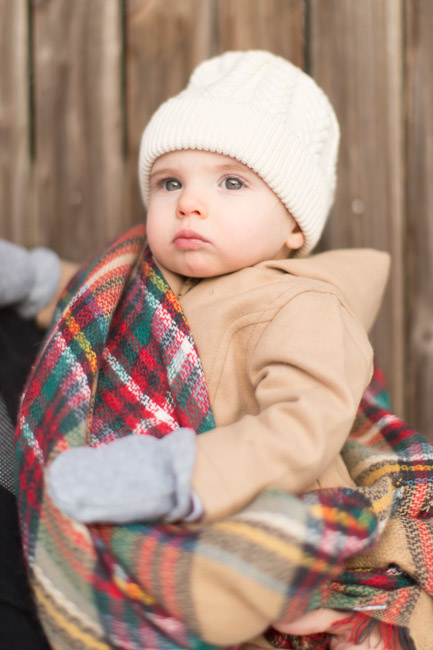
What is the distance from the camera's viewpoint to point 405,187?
1503 mm

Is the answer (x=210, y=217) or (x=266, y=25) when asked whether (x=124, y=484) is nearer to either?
(x=210, y=217)

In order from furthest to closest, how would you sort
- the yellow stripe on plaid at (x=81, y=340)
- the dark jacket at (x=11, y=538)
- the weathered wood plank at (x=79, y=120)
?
the weathered wood plank at (x=79, y=120)
the yellow stripe on plaid at (x=81, y=340)
the dark jacket at (x=11, y=538)

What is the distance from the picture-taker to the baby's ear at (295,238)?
4.12 ft

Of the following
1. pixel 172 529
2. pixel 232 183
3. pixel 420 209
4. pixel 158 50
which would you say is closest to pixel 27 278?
pixel 232 183

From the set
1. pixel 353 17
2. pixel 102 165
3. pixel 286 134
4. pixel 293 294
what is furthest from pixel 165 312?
pixel 353 17

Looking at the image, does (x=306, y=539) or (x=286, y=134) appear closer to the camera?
(x=306, y=539)

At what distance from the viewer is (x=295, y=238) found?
4.14 ft

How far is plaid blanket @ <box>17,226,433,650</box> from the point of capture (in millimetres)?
781

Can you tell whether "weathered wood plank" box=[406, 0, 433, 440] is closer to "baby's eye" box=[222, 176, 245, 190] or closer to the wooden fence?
the wooden fence

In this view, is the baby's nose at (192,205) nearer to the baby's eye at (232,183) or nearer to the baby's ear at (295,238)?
the baby's eye at (232,183)

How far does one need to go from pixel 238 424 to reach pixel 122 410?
237 mm

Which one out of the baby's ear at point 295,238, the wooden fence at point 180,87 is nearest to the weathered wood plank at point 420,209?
the wooden fence at point 180,87

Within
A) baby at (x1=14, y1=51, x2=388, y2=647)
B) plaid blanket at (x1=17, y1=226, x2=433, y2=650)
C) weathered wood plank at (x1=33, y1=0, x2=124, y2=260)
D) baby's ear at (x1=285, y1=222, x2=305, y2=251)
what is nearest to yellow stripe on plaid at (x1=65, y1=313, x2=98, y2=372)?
plaid blanket at (x1=17, y1=226, x2=433, y2=650)

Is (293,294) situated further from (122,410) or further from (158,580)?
(158,580)
